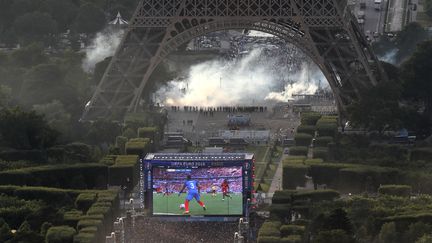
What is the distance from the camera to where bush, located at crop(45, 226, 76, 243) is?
3438 inches

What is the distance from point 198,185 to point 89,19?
243 feet

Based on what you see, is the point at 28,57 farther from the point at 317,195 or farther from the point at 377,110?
the point at 317,195

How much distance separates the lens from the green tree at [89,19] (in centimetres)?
16688

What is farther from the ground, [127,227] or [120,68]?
[120,68]

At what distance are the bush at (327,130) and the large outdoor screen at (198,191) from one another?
21.5m

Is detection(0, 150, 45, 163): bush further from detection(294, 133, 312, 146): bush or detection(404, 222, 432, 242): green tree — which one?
detection(404, 222, 432, 242): green tree

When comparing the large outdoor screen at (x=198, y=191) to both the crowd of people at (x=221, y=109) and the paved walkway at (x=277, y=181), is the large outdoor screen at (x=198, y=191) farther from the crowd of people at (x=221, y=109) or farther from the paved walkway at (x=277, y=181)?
the crowd of people at (x=221, y=109)

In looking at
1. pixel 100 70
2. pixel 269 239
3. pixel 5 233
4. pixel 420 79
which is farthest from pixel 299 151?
pixel 100 70

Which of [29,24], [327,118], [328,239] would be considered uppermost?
[29,24]

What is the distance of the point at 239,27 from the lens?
120 m

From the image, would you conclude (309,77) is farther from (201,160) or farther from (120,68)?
(201,160)

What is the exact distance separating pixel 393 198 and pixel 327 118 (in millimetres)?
25499

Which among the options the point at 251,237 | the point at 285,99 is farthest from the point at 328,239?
the point at 285,99

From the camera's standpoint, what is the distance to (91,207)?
309 feet
